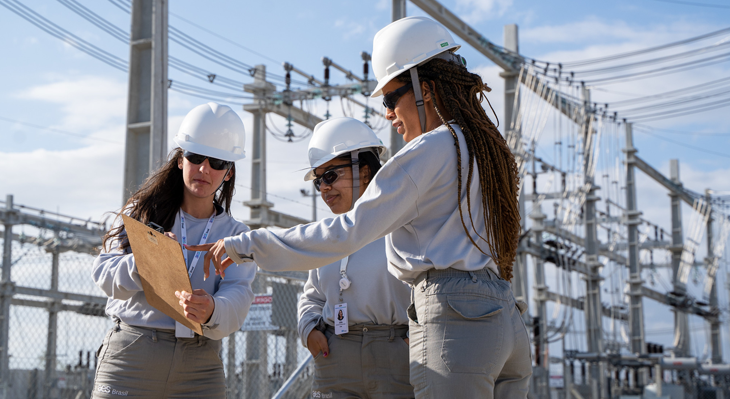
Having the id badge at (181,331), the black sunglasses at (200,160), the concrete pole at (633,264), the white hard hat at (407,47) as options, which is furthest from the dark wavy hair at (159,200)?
the concrete pole at (633,264)

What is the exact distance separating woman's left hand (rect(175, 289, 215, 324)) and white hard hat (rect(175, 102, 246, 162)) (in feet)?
2.41

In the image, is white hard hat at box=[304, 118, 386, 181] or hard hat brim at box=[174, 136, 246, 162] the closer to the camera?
hard hat brim at box=[174, 136, 246, 162]

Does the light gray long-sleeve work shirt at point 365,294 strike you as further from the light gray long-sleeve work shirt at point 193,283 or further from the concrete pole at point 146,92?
the concrete pole at point 146,92

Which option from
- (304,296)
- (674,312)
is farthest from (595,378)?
(304,296)

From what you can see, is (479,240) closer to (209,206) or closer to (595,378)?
(209,206)

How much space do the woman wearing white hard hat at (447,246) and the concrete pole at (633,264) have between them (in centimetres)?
2079

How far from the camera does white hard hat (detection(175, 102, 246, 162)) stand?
316 cm

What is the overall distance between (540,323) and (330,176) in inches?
557

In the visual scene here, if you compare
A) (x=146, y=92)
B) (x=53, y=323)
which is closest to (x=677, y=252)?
(x=53, y=323)

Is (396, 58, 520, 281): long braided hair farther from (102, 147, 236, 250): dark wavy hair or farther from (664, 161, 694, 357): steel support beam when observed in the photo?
(664, 161, 694, 357): steel support beam

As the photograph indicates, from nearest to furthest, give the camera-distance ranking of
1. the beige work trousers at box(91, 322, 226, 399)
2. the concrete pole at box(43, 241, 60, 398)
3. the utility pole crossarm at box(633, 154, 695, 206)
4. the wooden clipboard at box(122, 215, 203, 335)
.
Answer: the wooden clipboard at box(122, 215, 203, 335) → the beige work trousers at box(91, 322, 226, 399) → the concrete pole at box(43, 241, 60, 398) → the utility pole crossarm at box(633, 154, 695, 206)

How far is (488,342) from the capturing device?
84.7 inches

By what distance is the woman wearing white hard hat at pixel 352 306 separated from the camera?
301cm

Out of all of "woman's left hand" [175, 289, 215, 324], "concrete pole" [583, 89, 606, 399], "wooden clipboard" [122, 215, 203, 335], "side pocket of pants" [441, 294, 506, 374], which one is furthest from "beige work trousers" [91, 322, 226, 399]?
"concrete pole" [583, 89, 606, 399]
